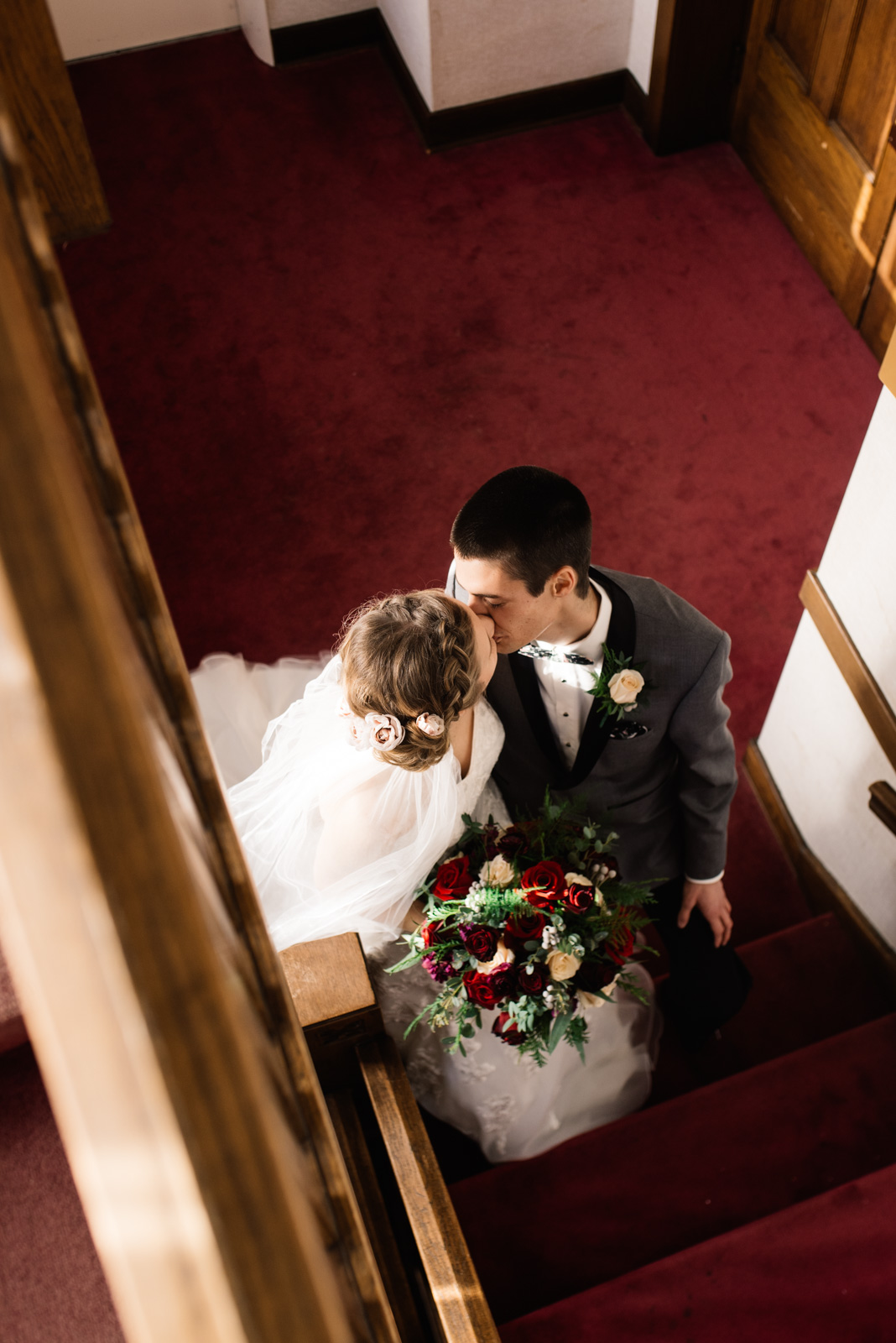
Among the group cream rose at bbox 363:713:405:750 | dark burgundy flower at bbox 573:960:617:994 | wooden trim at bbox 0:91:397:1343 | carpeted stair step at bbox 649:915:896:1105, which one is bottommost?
carpeted stair step at bbox 649:915:896:1105

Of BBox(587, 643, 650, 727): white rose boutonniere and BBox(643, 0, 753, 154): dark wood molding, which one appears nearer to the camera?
BBox(587, 643, 650, 727): white rose boutonniere

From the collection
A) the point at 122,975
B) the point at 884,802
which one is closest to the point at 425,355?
the point at 884,802

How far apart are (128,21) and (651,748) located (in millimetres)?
4684

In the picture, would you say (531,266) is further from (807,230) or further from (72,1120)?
(72,1120)

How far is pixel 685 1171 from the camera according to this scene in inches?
92.4

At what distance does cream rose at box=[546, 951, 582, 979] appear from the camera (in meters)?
1.89

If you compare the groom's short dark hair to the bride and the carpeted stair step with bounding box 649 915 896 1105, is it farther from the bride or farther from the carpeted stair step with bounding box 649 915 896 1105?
the carpeted stair step with bounding box 649 915 896 1105

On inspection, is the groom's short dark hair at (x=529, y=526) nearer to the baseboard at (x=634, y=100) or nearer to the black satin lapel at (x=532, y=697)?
the black satin lapel at (x=532, y=697)

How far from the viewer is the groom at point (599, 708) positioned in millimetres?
2102

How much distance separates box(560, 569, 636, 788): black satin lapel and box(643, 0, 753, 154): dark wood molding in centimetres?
305

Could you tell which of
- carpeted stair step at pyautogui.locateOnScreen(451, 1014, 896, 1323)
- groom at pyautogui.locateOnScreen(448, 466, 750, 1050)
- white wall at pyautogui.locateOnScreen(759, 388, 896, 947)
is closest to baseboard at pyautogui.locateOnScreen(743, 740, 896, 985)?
white wall at pyautogui.locateOnScreen(759, 388, 896, 947)

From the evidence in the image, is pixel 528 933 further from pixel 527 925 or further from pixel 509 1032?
pixel 509 1032

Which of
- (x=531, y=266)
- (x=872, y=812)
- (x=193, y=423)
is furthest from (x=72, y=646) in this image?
(x=531, y=266)

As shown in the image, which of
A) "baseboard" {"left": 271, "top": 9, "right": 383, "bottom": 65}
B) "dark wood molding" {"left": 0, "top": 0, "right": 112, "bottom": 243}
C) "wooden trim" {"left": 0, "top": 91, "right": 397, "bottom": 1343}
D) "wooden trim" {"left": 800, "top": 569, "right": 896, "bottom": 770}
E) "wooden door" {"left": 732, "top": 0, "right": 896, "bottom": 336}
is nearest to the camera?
"wooden trim" {"left": 0, "top": 91, "right": 397, "bottom": 1343}
